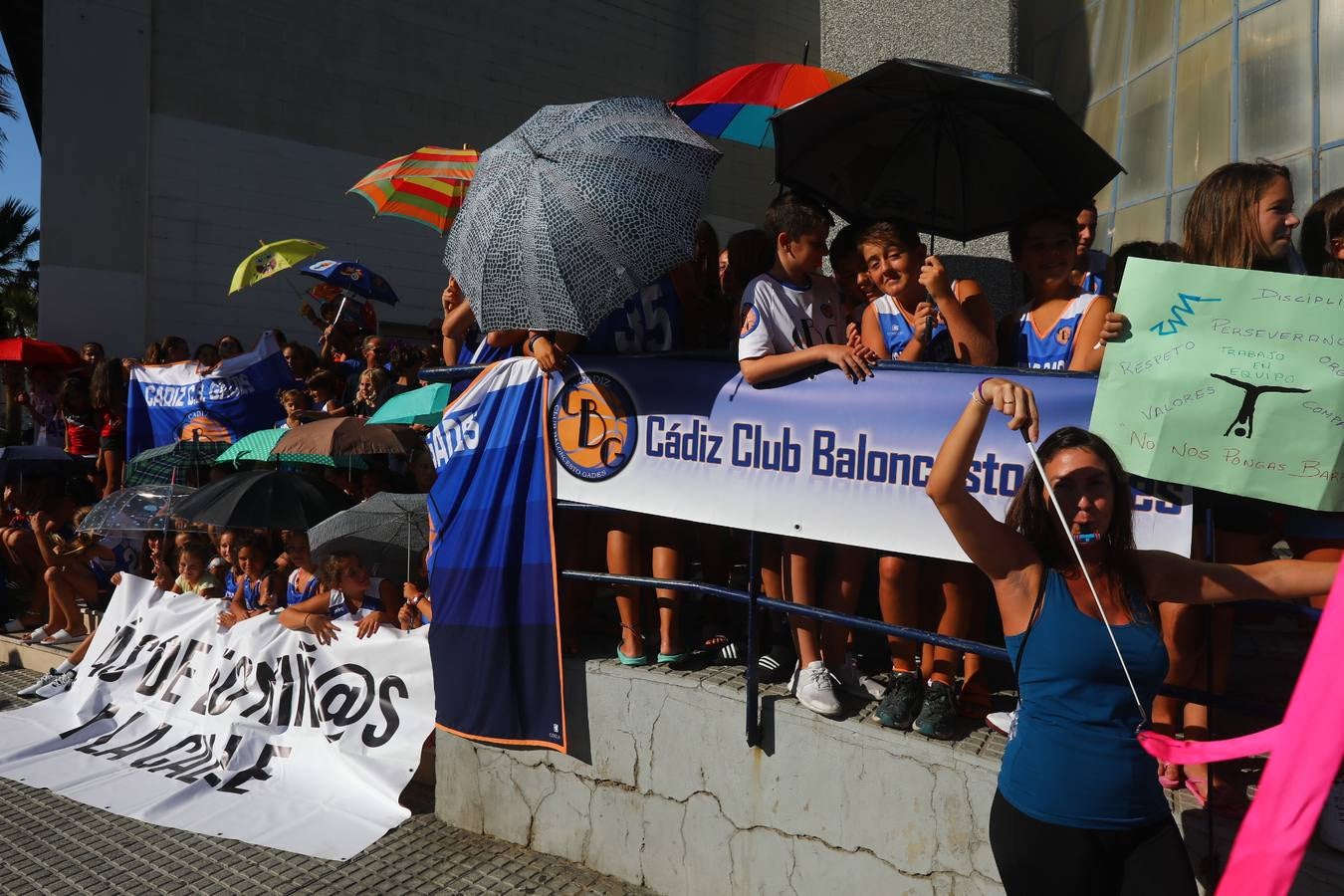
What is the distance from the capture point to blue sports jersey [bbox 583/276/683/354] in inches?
171

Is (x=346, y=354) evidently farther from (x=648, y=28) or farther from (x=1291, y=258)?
(x=648, y=28)

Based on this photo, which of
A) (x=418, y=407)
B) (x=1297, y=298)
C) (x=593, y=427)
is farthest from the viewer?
(x=418, y=407)

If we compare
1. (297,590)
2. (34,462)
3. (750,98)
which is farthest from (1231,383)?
(34,462)

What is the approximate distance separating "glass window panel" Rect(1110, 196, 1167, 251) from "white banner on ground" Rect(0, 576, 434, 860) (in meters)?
5.59

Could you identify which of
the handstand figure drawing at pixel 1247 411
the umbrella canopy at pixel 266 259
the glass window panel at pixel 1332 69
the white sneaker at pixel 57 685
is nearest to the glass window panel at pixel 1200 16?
the glass window panel at pixel 1332 69

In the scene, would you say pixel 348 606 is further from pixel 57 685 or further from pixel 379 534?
pixel 57 685

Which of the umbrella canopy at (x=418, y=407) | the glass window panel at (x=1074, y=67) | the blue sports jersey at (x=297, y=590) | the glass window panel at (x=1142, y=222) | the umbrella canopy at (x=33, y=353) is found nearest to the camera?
the blue sports jersey at (x=297, y=590)

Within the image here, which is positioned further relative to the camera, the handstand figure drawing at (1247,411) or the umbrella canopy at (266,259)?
the umbrella canopy at (266,259)

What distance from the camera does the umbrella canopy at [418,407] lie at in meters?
6.45

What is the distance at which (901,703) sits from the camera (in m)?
3.45

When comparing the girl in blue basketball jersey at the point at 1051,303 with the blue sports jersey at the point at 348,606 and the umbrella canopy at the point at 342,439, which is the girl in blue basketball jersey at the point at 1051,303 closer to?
the blue sports jersey at the point at 348,606

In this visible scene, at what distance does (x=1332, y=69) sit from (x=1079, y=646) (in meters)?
5.31

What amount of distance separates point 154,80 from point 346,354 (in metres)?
6.02

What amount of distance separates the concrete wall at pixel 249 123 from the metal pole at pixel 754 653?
1180 centimetres
